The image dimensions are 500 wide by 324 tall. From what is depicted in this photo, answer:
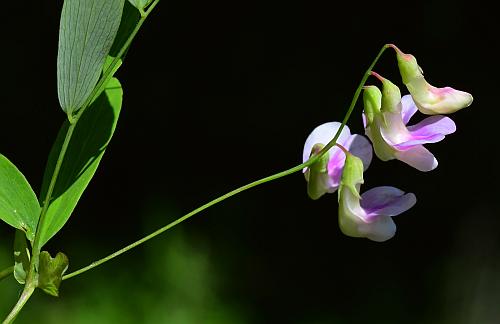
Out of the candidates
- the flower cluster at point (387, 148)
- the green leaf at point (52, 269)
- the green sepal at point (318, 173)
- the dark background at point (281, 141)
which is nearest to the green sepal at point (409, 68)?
the flower cluster at point (387, 148)

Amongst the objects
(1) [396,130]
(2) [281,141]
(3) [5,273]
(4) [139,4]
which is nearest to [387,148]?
(1) [396,130]

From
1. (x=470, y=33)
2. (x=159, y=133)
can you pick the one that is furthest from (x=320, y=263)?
(x=470, y=33)

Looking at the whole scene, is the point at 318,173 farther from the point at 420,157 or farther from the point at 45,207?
the point at 45,207

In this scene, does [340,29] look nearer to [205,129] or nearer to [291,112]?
[291,112]

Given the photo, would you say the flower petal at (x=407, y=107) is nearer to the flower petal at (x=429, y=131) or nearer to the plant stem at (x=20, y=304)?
the flower petal at (x=429, y=131)

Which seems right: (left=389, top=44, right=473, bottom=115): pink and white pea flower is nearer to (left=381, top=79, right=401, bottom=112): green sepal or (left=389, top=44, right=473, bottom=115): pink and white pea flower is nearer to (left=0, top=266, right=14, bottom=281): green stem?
(left=381, top=79, right=401, bottom=112): green sepal

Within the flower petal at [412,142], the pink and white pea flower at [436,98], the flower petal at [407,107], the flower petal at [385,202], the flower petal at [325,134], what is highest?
the pink and white pea flower at [436,98]
